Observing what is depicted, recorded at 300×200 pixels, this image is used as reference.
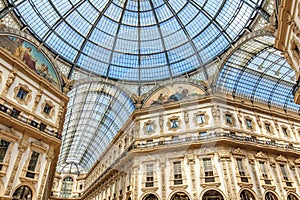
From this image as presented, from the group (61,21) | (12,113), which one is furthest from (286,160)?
(61,21)

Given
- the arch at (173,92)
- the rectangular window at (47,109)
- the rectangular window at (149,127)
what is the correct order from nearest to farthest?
the rectangular window at (47,109)
the rectangular window at (149,127)
the arch at (173,92)

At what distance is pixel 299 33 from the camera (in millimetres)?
14008

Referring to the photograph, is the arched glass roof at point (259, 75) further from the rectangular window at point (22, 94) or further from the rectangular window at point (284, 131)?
the rectangular window at point (22, 94)

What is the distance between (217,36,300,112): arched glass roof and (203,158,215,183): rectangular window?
37.3ft

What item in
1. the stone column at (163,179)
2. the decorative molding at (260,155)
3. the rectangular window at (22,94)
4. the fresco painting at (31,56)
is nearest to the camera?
the rectangular window at (22,94)

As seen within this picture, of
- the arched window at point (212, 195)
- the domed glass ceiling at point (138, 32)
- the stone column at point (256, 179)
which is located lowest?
the arched window at point (212, 195)

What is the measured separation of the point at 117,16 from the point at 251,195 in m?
29.4

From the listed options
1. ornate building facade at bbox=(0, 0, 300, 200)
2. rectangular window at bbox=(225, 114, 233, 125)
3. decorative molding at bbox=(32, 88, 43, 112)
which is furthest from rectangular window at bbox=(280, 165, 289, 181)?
decorative molding at bbox=(32, 88, 43, 112)

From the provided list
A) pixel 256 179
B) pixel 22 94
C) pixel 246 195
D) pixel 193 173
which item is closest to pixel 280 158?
pixel 256 179

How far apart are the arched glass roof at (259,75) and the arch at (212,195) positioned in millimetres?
14554

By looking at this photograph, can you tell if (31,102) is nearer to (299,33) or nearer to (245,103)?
(299,33)

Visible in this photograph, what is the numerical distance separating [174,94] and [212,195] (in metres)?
14.3

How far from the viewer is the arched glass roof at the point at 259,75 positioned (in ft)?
98.3

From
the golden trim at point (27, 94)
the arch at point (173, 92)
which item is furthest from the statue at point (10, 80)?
the arch at point (173, 92)
